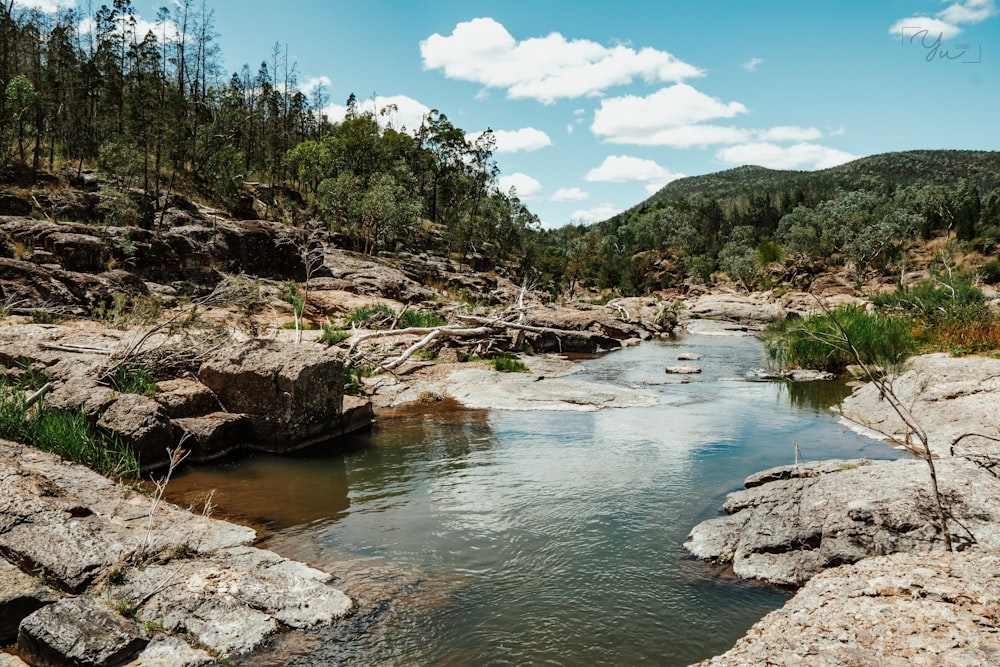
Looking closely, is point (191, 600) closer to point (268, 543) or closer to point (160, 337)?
point (268, 543)

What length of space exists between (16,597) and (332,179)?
145 feet

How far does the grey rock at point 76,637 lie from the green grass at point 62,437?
3.66 meters

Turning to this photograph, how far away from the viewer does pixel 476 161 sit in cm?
7388

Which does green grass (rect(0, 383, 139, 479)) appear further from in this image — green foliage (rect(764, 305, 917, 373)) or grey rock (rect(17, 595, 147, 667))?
green foliage (rect(764, 305, 917, 373))

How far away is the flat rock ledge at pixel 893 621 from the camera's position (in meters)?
2.89

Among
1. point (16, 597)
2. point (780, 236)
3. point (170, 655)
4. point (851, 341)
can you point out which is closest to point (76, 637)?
point (170, 655)

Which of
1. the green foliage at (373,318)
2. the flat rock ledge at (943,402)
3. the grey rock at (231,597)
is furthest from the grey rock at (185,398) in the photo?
the flat rock ledge at (943,402)

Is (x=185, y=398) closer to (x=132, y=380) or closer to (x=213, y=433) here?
(x=213, y=433)

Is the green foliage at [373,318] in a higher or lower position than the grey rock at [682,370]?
higher

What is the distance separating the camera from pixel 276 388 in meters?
10.5

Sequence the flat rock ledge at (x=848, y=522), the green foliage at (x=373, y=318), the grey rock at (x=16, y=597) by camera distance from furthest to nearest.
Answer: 1. the green foliage at (x=373, y=318)
2. the flat rock ledge at (x=848, y=522)
3. the grey rock at (x=16, y=597)

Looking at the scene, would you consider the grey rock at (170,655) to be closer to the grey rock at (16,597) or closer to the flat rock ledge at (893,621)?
the grey rock at (16,597)

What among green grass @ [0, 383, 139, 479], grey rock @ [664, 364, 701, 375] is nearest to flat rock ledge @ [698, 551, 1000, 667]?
green grass @ [0, 383, 139, 479]

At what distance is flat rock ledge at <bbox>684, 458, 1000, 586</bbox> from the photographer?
17.3 feet
